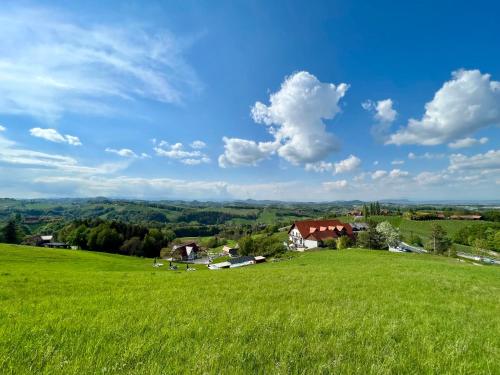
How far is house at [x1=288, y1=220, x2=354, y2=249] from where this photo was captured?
9725cm

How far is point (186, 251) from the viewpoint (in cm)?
12406

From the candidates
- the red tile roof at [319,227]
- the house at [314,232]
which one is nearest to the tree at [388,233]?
the house at [314,232]

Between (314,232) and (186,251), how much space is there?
6272cm

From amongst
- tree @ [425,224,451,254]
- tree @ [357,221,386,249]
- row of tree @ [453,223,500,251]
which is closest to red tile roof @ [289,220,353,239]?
tree @ [357,221,386,249]

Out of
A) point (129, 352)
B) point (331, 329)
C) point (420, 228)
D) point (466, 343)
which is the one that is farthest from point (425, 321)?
point (420, 228)

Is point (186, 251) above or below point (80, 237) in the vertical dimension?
below

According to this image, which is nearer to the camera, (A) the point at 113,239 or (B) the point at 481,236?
(A) the point at 113,239

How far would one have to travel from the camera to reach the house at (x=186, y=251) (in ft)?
386

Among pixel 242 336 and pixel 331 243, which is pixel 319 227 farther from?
pixel 242 336

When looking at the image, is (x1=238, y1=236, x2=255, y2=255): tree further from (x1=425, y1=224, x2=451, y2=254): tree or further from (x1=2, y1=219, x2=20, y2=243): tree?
(x1=2, y1=219, x2=20, y2=243): tree

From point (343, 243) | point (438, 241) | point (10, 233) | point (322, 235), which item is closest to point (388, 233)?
point (438, 241)

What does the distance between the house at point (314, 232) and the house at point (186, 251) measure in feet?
166

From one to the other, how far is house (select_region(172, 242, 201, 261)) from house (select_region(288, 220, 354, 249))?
50689 mm

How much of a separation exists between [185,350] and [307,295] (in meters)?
5.83
